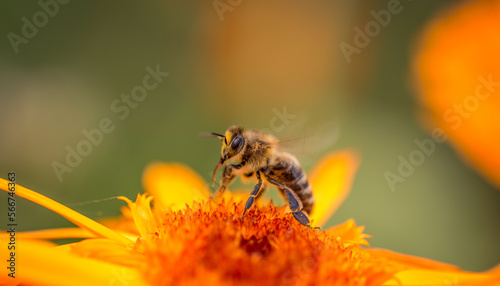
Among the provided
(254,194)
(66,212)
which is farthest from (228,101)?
(66,212)

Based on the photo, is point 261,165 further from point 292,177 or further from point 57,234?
point 57,234

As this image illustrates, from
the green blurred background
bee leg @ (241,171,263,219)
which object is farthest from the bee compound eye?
the green blurred background

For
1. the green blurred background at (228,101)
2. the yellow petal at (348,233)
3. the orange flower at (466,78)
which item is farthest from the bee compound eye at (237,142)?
the orange flower at (466,78)

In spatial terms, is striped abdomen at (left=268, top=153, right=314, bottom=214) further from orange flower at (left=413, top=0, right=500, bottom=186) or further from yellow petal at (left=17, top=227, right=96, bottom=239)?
orange flower at (left=413, top=0, right=500, bottom=186)

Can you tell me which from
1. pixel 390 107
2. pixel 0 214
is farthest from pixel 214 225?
pixel 390 107

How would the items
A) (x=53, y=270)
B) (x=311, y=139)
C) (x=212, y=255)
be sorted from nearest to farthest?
(x=53, y=270) < (x=212, y=255) < (x=311, y=139)
